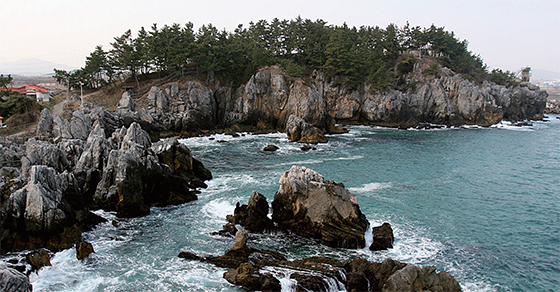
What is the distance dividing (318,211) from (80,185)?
15730 millimetres

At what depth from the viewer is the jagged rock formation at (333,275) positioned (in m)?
12.3

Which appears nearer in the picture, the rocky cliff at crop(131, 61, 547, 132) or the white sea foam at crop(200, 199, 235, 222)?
the white sea foam at crop(200, 199, 235, 222)

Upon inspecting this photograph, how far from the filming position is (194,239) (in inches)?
708

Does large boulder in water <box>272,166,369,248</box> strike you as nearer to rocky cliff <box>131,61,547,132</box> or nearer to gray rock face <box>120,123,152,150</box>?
gray rock face <box>120,123,152,150</box>

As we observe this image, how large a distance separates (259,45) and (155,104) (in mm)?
29808

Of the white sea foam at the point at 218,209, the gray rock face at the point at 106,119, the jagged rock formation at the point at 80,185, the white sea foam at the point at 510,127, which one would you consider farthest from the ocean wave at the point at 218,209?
the white sea foam at the point at 510,127

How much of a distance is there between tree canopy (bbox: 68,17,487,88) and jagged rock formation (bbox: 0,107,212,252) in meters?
33.2

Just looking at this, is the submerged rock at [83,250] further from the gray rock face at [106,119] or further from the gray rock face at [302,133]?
the gray rock face at [302,133]

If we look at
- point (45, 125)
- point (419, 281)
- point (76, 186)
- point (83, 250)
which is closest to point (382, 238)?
point (419, 281)

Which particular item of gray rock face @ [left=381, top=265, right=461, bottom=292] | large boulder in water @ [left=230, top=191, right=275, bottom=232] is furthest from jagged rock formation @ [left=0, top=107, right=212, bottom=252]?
gray rock face @ [left=381, top=265, right=461, bottom=292]

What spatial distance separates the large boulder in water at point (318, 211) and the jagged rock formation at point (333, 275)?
312 cm

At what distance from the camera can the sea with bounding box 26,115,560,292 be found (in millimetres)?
14492

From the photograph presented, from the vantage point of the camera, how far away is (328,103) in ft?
227

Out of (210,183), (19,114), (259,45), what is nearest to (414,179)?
(210,183)
